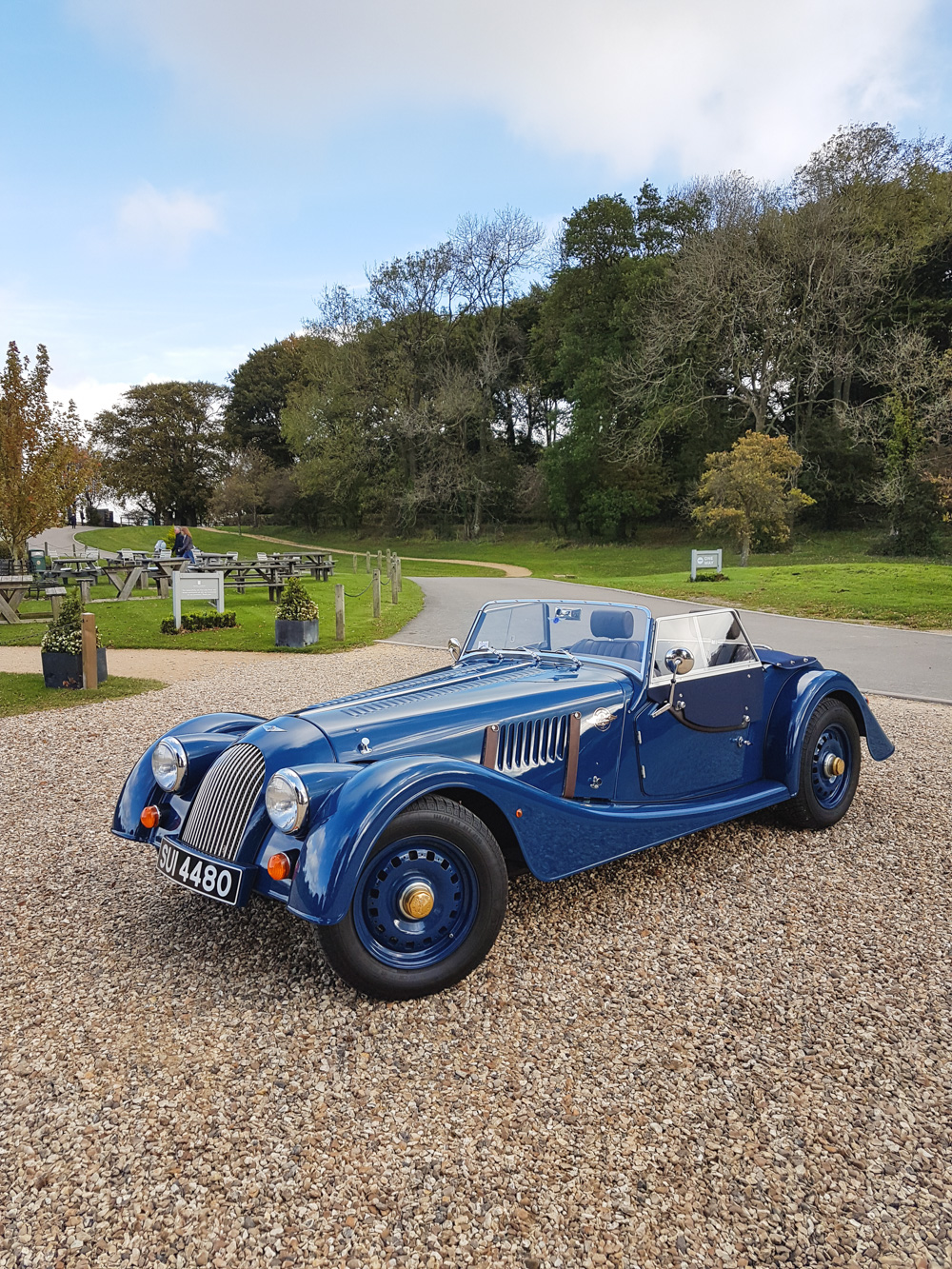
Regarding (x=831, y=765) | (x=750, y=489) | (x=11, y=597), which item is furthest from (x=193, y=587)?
(x=750, y=489)

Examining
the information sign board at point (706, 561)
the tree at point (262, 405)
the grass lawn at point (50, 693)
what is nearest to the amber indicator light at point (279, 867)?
the grass lawn at point (50, 693)

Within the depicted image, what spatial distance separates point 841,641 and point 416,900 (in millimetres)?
12555

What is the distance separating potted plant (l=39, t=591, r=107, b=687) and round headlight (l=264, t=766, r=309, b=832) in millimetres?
7998

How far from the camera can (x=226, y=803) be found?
3.52 meters

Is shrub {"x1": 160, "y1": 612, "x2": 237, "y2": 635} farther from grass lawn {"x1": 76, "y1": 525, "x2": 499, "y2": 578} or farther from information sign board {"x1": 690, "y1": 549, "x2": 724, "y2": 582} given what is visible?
grass lawn {"x1": 76, "y1": 525, "x2": 499, "y2": 578}

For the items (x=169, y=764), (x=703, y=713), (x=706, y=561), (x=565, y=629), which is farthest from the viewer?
(x=706, y=561)

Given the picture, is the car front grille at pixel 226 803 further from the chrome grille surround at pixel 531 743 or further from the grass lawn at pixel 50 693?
the grass lawn at pixel 50 693

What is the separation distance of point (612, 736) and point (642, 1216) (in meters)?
2.17

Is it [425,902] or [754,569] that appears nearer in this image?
[425,902]

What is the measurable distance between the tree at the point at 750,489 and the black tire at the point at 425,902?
85.4 ft

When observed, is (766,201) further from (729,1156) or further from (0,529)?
(729,1156)

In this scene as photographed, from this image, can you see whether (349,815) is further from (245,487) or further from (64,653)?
(245,487)

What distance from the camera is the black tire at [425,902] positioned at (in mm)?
3096

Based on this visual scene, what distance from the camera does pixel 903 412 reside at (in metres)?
31.1
